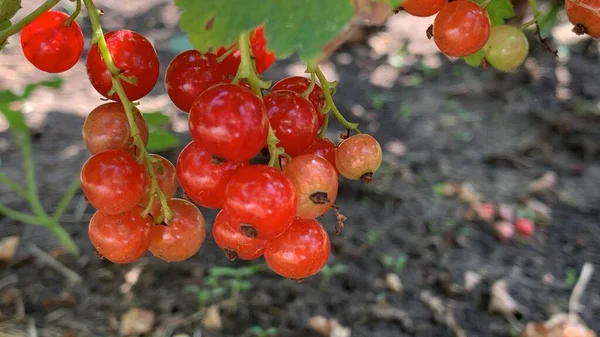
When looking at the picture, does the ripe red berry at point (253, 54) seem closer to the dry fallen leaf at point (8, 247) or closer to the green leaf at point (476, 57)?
the green leaf at point (476, 57)

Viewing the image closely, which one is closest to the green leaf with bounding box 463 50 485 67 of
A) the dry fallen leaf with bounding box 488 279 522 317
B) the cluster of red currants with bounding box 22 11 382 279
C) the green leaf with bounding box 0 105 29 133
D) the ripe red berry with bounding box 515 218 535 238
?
the cluster of red currants with bounding box 22 11 382 279

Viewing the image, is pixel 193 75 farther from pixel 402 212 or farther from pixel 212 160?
pixel 402 212

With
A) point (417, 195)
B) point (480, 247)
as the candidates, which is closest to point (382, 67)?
point (417, 195)

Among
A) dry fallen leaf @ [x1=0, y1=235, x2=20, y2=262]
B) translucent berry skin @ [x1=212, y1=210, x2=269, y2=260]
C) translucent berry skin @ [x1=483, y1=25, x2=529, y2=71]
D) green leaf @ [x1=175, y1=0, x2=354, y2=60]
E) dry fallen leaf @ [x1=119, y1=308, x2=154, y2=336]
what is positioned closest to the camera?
green leaf @ [x1=175, y1=0, x2=354, y2=60]

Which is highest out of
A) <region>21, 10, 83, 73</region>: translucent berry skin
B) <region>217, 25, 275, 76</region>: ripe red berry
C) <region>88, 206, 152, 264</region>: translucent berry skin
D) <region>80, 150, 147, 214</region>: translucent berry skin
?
<region>21, 10, 83, 73</region>: translucent berry skin

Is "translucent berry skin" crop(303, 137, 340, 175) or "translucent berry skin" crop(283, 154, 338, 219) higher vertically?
"translucent berry skin" crop(283, 154, 338, 219)

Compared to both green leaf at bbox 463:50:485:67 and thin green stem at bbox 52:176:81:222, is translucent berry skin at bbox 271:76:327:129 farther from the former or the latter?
thin green stem at bbox 52:176:81:222

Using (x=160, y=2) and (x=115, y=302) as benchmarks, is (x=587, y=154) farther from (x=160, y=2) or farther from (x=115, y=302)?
(x=160, y=2)

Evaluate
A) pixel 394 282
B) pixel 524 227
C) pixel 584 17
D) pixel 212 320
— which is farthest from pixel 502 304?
pixel 584 17
